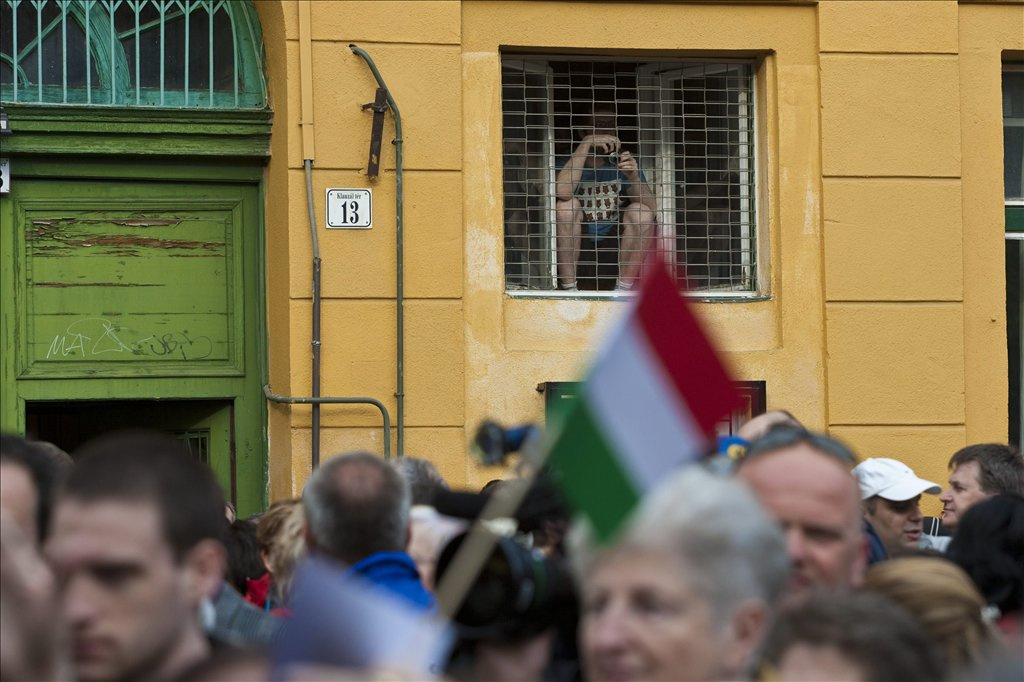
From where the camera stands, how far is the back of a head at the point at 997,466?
Answer: 6.74m

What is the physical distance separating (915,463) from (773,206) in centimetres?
159

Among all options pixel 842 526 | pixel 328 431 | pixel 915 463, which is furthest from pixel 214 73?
pixel 842 526

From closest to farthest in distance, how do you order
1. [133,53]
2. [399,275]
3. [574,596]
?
[574,596], [399,275], [133,53]

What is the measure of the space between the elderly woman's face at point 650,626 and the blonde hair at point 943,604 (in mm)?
814

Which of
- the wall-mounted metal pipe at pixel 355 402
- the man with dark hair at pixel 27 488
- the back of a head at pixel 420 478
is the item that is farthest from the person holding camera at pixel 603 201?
the man with dark hair at pixel 27 488

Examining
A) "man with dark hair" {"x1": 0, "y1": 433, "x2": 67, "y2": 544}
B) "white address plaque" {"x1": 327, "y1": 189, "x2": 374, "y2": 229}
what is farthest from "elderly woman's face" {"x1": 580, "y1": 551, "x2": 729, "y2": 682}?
"white address plaque" {"x1": 327, "y1": 189, "x2": 374, "y2": 229}

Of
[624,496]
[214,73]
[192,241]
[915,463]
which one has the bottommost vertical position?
[915,463]

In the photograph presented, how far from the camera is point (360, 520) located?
163 inches

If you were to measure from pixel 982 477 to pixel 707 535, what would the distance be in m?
4.30

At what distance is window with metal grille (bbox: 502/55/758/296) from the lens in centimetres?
888

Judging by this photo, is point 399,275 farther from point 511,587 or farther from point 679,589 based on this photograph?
point 679,589

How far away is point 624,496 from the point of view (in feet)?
8.70

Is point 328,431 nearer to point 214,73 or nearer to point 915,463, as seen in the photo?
point 214,73

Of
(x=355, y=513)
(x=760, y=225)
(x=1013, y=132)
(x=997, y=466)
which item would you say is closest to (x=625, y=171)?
(x=760, y=225)
